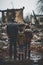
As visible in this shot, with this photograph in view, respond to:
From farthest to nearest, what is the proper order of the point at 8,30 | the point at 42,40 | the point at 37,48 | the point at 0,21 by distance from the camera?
the point at 0,21, the point at 42,40, the point at 37,48, the point at 8,30

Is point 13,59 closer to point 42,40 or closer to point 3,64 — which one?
point 3,64

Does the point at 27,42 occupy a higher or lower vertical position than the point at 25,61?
higher

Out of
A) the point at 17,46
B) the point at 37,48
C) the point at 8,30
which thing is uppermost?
the point at 8,30

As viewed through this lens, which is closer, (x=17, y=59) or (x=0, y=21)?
(x=17, y=59)

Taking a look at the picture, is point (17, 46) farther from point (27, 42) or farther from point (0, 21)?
point (0, 21)

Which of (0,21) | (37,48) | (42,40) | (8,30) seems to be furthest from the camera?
(0,21)

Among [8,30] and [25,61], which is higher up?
[8,30]

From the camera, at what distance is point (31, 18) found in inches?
350

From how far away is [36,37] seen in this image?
718cm

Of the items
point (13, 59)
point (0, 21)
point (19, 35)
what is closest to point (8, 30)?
point (19, 35)

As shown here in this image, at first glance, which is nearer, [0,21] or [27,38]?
[27,38]

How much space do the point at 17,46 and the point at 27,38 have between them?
23 cm

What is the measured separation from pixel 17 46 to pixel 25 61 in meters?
0.30

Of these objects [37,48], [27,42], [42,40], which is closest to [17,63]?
[27,42]
